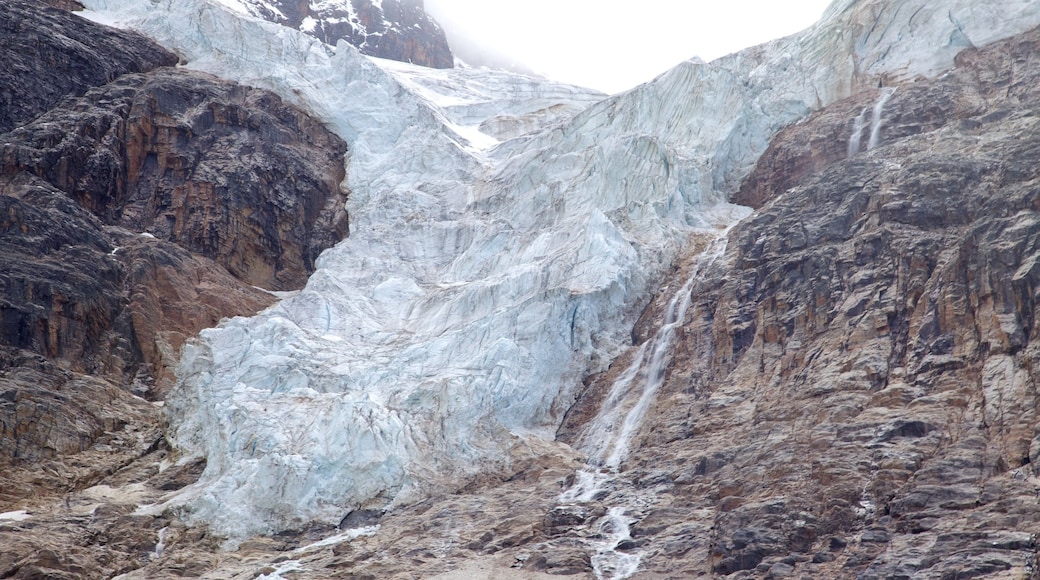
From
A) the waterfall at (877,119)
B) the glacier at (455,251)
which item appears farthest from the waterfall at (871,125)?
the glacier at (455,251)

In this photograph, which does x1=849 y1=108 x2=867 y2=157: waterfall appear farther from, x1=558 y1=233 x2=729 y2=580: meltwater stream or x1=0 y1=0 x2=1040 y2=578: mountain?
x1=558 y1=233 x2=729 y2=580: meltwater stream

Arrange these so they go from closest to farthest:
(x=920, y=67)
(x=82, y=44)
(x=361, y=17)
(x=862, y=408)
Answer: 1. (x=862, y=408)
2. (x=920, y=67)
3. (x=82, y=44)
4. (x=361, y=17)

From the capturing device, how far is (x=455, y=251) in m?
54.3

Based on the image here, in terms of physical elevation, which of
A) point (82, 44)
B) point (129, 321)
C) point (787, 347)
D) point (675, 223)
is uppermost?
point (82, 44)

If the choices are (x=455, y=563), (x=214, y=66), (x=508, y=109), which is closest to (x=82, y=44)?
(x=214, y=66)

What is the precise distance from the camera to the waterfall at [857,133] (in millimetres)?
46875

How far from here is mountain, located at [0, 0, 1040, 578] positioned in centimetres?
3031

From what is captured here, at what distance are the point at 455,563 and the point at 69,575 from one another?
478 inches

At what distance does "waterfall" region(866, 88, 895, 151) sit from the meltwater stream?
7.35 m

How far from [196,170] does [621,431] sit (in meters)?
30.5

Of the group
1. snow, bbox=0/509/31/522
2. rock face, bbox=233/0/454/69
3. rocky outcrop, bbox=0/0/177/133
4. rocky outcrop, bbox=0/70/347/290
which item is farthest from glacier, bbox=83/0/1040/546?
rock face, bbox=233/0/454/69

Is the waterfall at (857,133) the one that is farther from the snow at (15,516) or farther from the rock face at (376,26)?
the rock face at (376,26)

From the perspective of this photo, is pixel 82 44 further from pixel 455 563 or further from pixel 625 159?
pixel 455 563

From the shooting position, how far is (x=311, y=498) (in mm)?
37188
